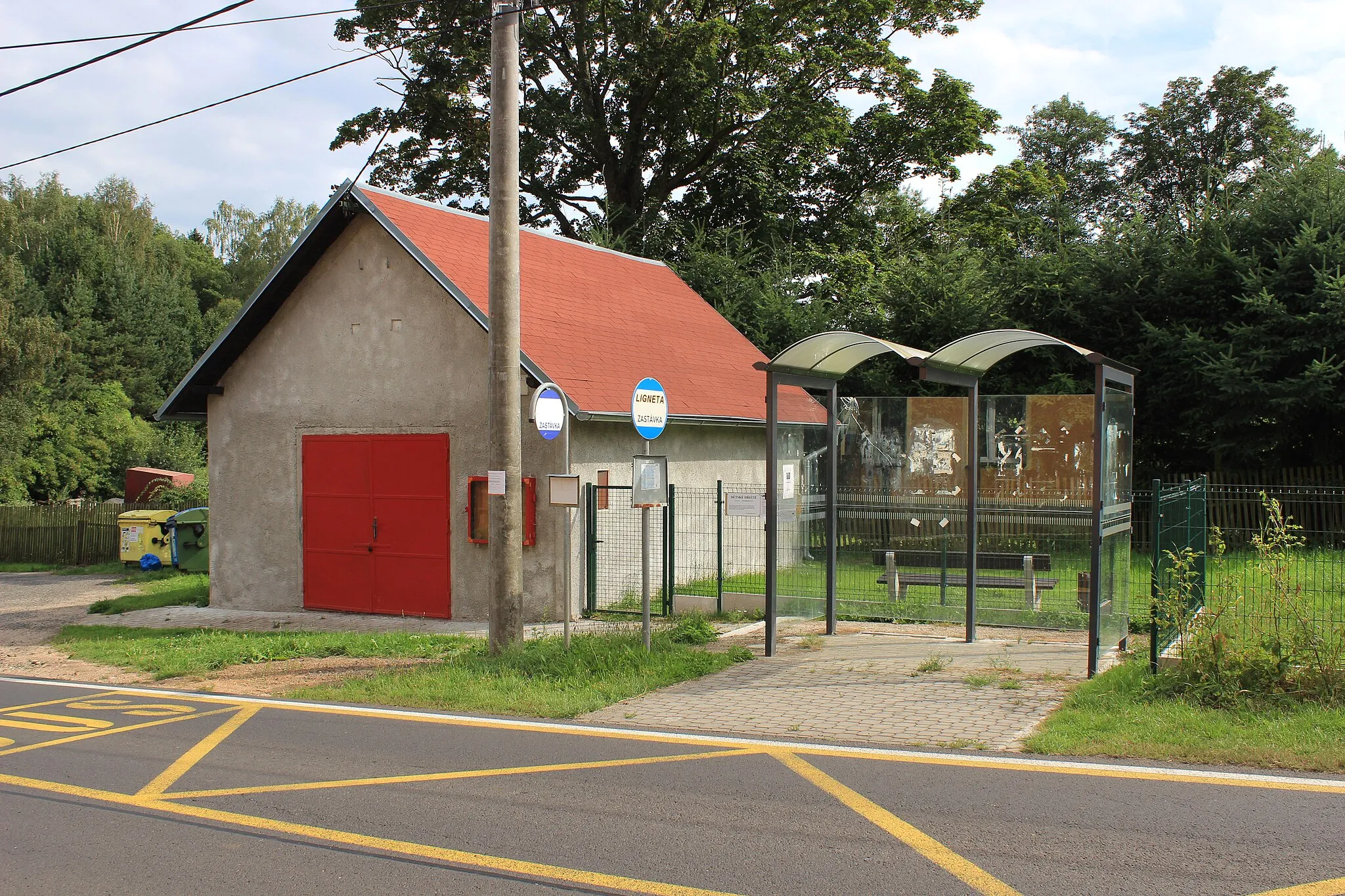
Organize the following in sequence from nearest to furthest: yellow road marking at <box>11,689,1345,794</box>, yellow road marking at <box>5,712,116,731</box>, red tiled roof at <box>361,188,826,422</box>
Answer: yellow road marking at <box>11,689,1345,794</box> < yellow road marking at <box>5,712,116,731</box> < red tiled roof at <box>361,188,826,422</box>

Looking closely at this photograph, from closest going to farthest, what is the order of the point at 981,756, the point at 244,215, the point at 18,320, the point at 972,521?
1. the point at 981,756
2. the point at 972,521
3. the point at 18,320
4. the point at 244,215

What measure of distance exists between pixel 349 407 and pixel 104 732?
25.6 ft

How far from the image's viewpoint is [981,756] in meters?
7.16

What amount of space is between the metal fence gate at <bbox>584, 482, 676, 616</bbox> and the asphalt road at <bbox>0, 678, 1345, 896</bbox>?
620 cm

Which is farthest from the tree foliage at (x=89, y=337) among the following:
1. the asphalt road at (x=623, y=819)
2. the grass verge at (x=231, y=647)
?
the asphalt road at (x=623, y=819)

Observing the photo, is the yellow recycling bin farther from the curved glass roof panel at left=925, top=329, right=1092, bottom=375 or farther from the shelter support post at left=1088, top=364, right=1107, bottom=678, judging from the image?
the shelter support post at left=1088, top=364, right=1107, bottom=678

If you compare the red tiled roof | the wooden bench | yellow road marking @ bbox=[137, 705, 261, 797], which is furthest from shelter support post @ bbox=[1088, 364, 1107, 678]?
yellow road marking @ bbox=[137, 705, 261, 797]

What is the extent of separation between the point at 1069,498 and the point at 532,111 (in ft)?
87.7

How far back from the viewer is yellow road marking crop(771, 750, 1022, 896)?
485cm

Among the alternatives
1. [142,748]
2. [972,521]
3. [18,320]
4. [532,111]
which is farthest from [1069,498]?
[18,320]

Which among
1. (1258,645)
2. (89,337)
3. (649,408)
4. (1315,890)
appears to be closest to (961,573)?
(649,408)

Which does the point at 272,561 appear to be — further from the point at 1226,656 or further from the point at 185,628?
the point at 1226,656

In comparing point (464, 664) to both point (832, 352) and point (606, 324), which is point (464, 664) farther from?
point (606, 324)

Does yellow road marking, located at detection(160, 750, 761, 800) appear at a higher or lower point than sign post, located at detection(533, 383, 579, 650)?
lower
